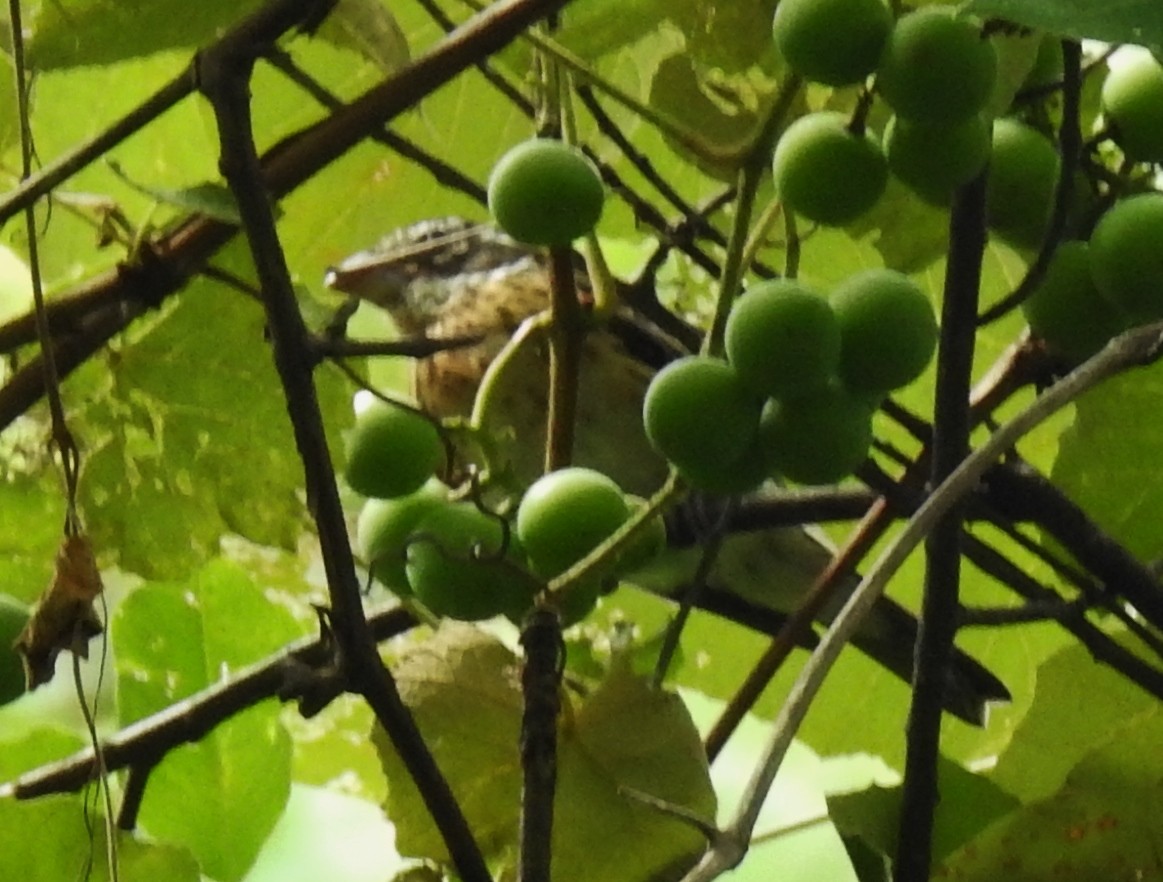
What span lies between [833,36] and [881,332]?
3.2 inches

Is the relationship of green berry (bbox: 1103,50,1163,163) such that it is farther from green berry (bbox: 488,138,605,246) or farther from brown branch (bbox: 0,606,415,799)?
brown branch (bbox: 0,606,415,799)

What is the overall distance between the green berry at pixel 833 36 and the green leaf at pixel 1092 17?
0.38ft

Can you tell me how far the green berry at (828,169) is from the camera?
41 centimetres

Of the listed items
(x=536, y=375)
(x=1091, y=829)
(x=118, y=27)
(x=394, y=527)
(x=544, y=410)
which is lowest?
(x=1091, y=829)

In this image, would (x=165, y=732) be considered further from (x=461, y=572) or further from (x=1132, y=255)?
(x=1132, y=255)

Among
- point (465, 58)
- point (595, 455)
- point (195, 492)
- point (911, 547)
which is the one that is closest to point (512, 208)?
point (465, 58)

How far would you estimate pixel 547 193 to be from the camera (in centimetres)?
42

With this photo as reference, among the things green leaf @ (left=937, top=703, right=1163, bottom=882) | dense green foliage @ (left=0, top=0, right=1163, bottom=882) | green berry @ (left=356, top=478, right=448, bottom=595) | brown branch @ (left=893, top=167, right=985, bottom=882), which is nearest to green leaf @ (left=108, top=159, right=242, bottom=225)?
dense green foliage @ (left=0, top=0, right=1163, bottom=882)

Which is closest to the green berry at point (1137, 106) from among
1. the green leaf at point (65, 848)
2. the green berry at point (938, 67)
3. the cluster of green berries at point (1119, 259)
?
the cluster of green berries at point (1119, 259)

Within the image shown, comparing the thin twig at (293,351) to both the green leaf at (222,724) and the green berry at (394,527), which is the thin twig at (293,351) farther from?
the green leaf at (222,724)

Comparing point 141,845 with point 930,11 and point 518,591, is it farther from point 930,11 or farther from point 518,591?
point 930,11

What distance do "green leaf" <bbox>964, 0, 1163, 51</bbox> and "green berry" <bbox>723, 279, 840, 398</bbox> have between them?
11 cm

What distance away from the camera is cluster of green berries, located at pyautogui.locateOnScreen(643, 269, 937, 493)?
15.3 inches

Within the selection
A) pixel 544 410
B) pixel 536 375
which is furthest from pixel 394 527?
pixel 536 375
